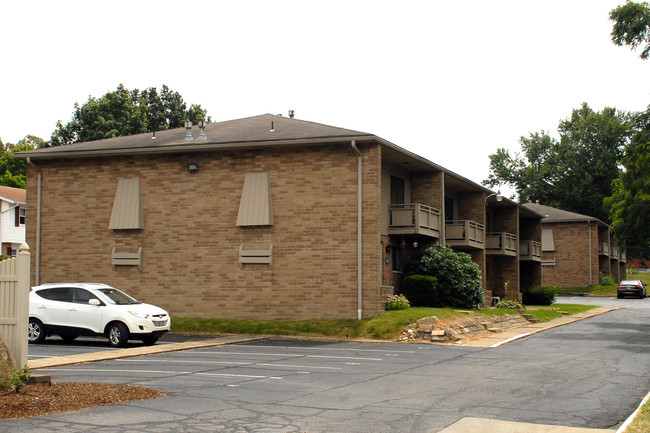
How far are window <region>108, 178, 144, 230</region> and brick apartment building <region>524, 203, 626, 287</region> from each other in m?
42.4

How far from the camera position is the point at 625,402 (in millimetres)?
11742

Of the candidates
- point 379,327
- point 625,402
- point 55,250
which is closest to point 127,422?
point 625,402

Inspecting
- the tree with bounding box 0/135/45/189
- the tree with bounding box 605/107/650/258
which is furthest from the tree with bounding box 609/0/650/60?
the tree with bounding box 0/135/45/189

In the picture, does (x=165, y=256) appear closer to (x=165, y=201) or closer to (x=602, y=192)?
(x=165, y=201)

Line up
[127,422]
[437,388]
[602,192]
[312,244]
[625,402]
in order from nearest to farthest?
[127,422] → [625,402] → [437,388] → [312,244] → [602,192]

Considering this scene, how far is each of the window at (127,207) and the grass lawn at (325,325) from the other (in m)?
4.09

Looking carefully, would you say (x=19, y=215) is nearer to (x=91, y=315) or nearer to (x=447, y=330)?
(x=91, y=315)

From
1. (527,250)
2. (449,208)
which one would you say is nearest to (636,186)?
(527,250)

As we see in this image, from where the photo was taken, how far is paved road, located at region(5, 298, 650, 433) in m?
9.60

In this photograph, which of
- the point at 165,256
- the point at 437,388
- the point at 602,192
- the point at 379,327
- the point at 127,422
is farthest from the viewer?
the point at 602,192

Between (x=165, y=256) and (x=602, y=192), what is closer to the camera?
(x=165, y=256)

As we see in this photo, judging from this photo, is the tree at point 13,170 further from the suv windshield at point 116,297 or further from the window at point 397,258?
the suv windshield at point 116,297

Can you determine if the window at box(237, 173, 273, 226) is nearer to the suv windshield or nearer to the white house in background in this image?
the suv windshield

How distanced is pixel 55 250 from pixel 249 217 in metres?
8.07
